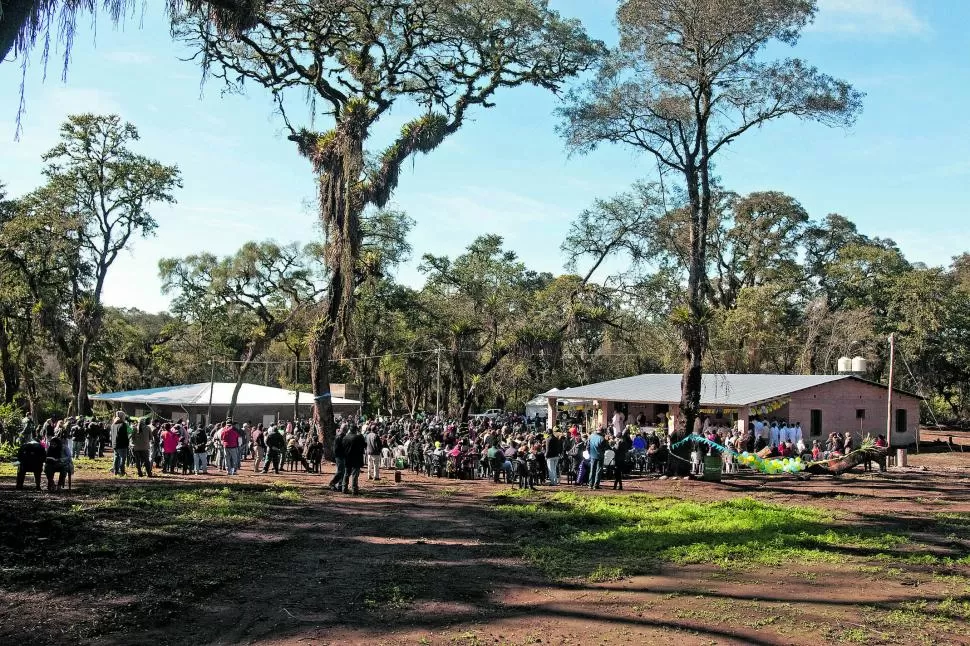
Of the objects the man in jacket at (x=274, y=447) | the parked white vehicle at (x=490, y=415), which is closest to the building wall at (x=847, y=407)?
the parked white vehicle at (x=490, y=415)

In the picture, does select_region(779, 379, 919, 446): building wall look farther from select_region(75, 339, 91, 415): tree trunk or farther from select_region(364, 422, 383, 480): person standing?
select_region(75, 339, 91, 415): tree trunk

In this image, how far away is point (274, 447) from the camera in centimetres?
2186

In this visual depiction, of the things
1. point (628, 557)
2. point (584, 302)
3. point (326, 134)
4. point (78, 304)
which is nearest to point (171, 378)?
point (78, 304)

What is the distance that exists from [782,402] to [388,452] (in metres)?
15.4

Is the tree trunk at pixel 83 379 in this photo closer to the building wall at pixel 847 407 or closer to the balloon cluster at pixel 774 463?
the balloon cluster at pixel 774 463

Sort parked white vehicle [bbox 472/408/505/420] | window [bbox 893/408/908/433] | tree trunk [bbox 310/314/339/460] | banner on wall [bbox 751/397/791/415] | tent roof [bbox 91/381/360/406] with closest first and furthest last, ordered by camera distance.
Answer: tree trunk [bbox 310/314/339/460] < banner on wall [bbox 751/397/791/415] < tent roof [bbox 91/381/360/406] < window [bbox 893/408/908/433] < parked white vehicle [bbox 472/408/505/420]

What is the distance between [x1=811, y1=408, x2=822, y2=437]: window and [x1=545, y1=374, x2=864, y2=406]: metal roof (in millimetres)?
1332

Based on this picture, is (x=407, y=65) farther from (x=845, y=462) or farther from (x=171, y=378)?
(x=171, y=378)

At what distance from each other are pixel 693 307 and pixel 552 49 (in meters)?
10.3

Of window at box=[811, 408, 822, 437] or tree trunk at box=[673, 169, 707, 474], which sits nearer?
tree trunk at box=[673, 169, 707, 474]

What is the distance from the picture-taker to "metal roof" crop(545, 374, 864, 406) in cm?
2955

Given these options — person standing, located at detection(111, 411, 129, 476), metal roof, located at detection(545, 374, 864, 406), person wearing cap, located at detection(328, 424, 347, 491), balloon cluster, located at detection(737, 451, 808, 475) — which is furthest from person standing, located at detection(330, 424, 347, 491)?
metal roof, located at detection(545, 374, 864, 406)

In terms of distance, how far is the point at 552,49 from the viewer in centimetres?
2545

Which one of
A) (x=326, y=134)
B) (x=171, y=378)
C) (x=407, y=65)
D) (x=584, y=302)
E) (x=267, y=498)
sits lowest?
(x=267, y=498)
